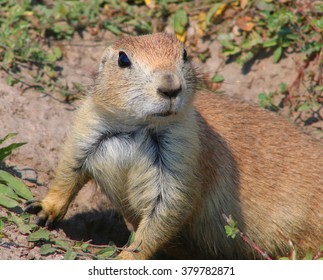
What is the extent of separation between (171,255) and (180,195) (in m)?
1.52

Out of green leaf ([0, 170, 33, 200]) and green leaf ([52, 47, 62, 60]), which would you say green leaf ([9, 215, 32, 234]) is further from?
green leaf ([52, 47, 62, 60])

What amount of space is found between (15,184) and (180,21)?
144 inches

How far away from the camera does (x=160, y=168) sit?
5664 mm

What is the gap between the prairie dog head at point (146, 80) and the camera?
4934mm

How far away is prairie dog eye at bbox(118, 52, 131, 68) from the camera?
17.7 ft

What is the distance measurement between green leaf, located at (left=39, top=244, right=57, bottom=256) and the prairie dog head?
1188 mm

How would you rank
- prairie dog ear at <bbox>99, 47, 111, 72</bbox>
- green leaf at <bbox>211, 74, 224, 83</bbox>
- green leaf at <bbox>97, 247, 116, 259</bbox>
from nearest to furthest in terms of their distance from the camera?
green leaf at <bbox>97, 247, 116, 259</bbox> → prairie dog ear at <bbox>99, 47, 111, 72</bbox> → green leaf at <bbox>211, 74, 224, 83</bbox>

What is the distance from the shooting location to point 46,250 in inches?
207

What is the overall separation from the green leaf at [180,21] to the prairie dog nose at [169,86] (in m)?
3.87

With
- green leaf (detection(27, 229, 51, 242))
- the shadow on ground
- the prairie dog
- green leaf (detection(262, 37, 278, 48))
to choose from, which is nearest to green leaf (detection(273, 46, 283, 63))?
green leaf (detection(262, 37, 278, 48))

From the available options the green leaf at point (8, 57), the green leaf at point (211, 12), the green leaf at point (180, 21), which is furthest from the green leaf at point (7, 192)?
the green leaf at point (211, 12)

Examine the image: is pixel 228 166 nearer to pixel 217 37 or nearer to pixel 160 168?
pixel 160 168

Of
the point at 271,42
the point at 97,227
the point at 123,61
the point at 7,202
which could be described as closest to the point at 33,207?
the point at 7,202

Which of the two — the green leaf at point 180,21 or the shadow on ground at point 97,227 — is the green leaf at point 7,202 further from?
the green leaf at point 180,21
